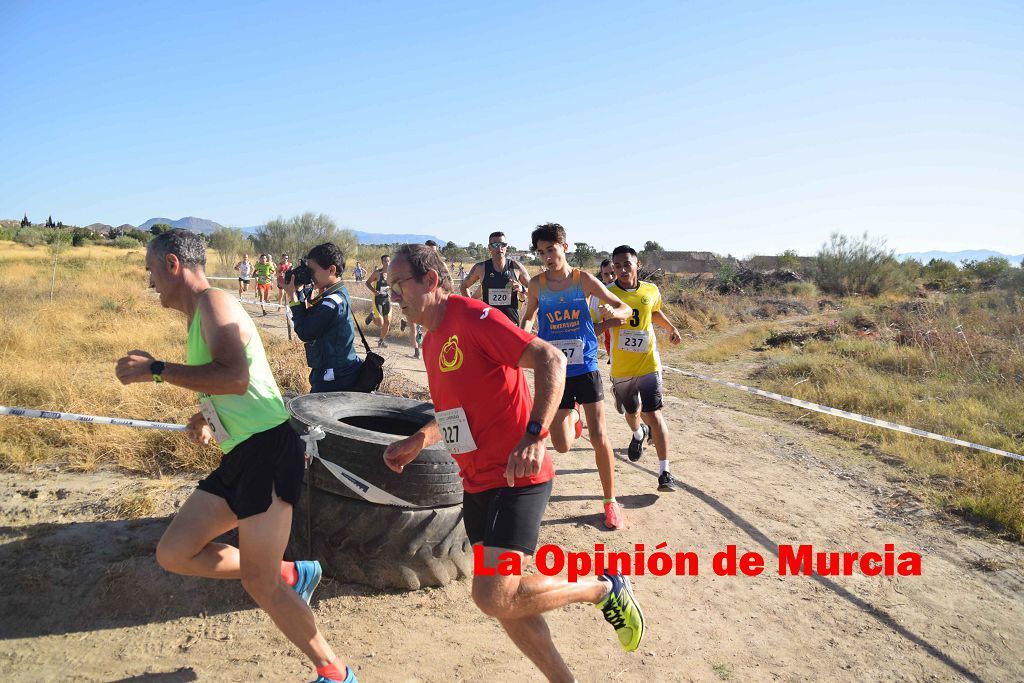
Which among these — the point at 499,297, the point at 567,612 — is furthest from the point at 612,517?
the point at 499,297

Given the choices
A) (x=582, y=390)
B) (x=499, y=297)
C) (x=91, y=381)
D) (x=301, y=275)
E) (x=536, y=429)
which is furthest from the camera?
(x=499, y=297)

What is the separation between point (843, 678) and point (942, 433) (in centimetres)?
566

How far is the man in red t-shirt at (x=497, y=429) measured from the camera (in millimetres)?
2596

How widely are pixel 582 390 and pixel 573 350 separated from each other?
0.34 m

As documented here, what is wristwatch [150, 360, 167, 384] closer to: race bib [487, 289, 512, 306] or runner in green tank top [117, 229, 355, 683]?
runner in green tank top [117, 229, 355, 683]

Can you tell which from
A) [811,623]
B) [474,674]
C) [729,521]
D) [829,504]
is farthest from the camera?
[829,504]

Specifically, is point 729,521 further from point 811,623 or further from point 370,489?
point 370,489

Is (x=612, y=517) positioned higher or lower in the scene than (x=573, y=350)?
lower

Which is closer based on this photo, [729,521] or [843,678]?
[843,678]

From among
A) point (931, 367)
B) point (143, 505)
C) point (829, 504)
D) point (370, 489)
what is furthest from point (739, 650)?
point (931, 367)

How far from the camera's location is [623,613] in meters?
3.05

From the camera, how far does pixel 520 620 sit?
2.63 metres

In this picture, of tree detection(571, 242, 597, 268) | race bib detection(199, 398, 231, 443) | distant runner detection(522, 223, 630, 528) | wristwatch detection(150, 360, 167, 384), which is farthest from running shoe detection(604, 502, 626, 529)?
tree detection(571, 242, 597, 268)

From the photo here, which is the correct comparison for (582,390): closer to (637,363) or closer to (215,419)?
(637,363)
